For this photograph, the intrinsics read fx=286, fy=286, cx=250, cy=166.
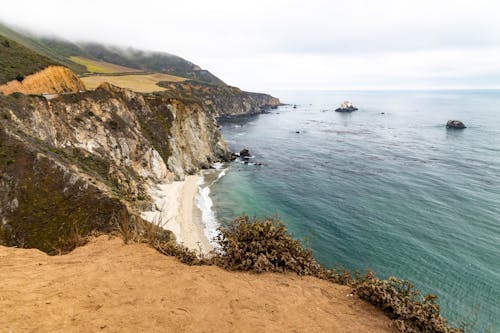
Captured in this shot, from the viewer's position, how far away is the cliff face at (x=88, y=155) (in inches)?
808

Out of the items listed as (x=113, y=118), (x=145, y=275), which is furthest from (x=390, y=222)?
(x=113, y=118)

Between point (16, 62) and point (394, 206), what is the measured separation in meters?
61.8

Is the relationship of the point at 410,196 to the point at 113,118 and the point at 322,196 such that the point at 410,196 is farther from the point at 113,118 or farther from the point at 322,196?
the point at 113,118

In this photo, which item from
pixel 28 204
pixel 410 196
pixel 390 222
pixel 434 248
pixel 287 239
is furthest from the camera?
pixel 410 196

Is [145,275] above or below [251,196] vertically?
above

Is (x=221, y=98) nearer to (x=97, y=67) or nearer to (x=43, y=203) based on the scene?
(x=97, y=67)

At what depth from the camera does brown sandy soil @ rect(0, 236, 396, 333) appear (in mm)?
6656

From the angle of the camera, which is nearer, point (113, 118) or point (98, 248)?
point (98, 248)

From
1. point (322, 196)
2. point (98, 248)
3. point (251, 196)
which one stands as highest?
point (98, 248)

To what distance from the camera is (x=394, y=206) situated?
4084 cm

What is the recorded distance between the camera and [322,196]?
148ft

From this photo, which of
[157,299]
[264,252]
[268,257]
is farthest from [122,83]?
[157,299]

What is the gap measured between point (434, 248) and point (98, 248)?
32.6 meters

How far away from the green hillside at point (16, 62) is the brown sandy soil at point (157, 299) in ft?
144
